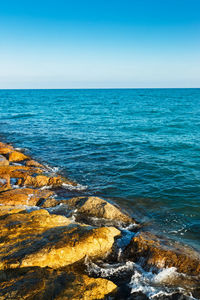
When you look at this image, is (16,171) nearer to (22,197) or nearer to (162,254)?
(22,197)

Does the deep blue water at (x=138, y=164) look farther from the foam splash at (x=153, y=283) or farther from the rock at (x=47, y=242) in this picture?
the rock at (x=47, y=242)

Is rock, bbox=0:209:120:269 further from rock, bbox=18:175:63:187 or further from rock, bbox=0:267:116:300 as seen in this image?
rock, bbox=18:175:63:187

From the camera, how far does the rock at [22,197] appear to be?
382 inches

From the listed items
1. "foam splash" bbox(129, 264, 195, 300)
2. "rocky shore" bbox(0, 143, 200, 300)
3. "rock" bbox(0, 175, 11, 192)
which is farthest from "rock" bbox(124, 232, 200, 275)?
"rock" bbox(0, 175, 11, 192)

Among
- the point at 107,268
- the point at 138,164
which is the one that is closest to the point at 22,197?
the point at 107,268

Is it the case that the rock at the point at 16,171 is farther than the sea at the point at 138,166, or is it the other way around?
the rock at the point at 16,171

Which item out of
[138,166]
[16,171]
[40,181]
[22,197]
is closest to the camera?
[22,197]

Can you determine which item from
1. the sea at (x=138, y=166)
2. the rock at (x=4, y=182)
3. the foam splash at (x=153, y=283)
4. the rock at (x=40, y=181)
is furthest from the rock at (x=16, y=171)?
the foam splash at (x=153, y=283)

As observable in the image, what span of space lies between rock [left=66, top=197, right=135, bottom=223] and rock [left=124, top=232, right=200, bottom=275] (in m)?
1.87

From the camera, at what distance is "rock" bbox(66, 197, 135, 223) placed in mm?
8992

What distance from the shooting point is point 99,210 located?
9.09 metres

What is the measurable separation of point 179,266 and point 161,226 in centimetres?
269

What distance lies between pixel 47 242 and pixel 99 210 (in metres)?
3.23

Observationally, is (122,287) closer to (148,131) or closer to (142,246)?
(142,246)
